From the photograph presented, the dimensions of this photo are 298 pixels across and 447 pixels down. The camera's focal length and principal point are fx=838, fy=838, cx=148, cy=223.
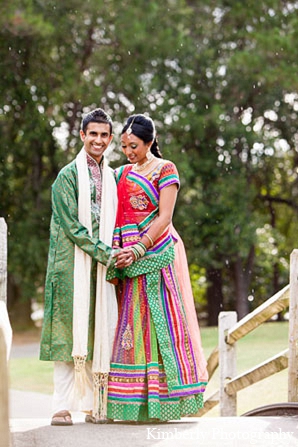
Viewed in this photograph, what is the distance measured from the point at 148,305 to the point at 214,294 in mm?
15428

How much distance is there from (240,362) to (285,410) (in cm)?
888

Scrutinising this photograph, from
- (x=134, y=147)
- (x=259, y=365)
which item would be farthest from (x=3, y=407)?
(x=259, y=365)

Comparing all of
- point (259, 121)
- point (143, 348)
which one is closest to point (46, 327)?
point (143, 348)

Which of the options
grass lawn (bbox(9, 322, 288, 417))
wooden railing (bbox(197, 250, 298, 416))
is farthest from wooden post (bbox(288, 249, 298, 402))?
grass lawn (bbox(9, 322, 288, 417))

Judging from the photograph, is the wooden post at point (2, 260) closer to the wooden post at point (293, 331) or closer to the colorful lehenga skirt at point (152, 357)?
the colorful lehenga skirt at point (152, 357)

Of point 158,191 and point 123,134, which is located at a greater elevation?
point 123,134

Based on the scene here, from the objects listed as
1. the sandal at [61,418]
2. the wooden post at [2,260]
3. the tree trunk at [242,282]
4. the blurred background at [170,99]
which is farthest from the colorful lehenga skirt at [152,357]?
the tree trunk at [242,282]

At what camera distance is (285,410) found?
187 inches

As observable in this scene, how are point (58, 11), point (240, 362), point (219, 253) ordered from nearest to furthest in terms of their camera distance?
point (240, 362), point (58, 11), point (219, 253)

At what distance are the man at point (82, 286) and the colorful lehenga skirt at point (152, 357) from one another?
3.0 inches

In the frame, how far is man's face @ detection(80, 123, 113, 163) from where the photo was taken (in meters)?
4.39

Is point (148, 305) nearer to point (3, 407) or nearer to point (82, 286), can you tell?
point (82, 286)

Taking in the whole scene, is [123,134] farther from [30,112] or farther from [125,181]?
[30,112]

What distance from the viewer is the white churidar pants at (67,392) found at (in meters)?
4.27
